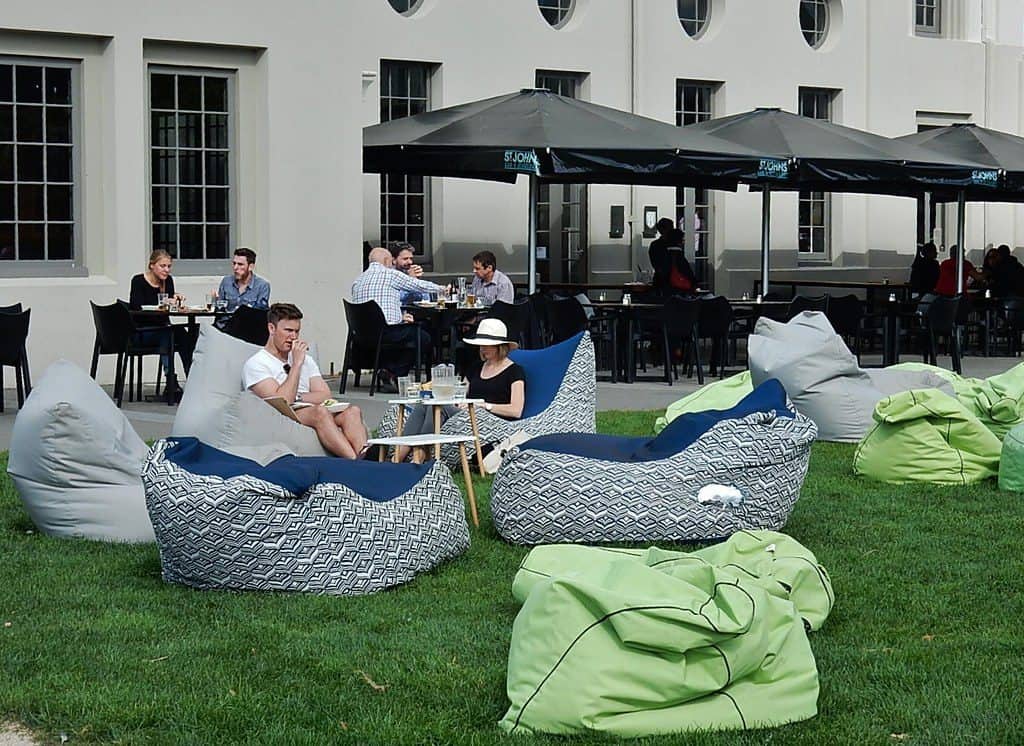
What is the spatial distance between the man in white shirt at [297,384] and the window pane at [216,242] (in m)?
6.68

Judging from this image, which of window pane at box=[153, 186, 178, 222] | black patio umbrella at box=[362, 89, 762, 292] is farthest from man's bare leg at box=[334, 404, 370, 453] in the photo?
window pane at box=[153, 186, 178, 222]

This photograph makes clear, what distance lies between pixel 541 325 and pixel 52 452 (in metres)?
9.26

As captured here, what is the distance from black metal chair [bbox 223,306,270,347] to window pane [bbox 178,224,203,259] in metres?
2.50

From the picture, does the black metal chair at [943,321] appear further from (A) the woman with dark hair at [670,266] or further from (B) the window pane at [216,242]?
(B) the window pane at [216,242]

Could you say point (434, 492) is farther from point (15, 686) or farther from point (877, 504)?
point (877, 504)

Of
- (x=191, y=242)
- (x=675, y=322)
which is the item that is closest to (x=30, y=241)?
(x=191, y=242)

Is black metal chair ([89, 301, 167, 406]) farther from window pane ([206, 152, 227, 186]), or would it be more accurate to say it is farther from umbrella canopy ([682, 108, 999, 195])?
umbrella canopy ([682, 108, 999, 195])

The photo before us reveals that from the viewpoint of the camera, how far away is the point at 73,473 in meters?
8.50

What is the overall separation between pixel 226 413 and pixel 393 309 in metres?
5.99

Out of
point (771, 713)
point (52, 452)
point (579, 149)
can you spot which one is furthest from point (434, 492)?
point (579, 149)

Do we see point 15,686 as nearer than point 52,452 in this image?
Yes

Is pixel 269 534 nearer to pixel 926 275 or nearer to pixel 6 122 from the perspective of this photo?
pixel 6 122

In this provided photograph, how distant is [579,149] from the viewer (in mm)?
16188

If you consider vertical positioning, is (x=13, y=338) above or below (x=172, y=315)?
below
